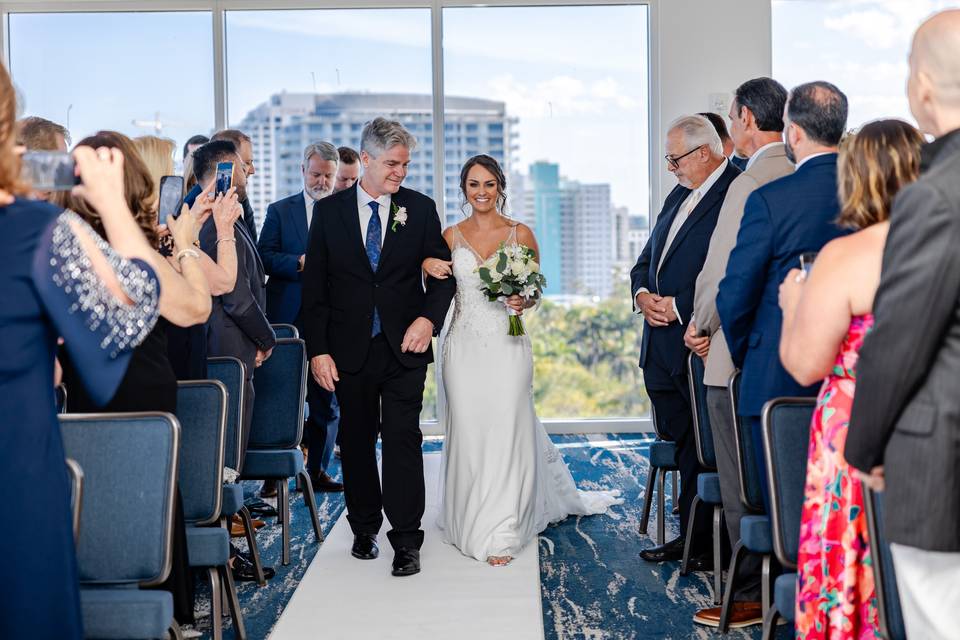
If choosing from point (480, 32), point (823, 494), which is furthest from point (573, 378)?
point (823, 494)

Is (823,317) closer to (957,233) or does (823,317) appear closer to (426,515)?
(957,233)

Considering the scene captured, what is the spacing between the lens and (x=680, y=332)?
5.14 metres

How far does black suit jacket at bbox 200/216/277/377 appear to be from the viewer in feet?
16.3

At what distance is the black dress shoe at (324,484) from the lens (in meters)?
6.83

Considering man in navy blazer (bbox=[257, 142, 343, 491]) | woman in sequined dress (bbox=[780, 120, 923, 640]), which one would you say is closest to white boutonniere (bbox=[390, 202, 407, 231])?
man in navy blazer (bbox=[257, 142, 343, 491])

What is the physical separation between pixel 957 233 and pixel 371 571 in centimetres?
354

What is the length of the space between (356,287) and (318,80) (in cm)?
447

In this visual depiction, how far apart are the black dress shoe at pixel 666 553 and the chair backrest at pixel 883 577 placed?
8.59ft

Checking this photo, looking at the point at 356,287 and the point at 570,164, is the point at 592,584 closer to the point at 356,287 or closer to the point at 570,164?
the point at 356,287

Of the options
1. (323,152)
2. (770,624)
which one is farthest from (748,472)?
(323,152)

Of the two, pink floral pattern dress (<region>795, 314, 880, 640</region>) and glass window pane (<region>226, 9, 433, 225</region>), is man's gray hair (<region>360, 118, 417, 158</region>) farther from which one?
glass window pane (<region>226, 9, 433, 225</region>)

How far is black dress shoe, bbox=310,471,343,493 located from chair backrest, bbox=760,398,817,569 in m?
4.04

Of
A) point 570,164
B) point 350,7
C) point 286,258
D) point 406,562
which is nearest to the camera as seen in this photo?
point 406,562

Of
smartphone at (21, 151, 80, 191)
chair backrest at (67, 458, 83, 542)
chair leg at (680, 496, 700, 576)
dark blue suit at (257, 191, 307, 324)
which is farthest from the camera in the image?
dark blue suit at (257, 191, 307, 324)
